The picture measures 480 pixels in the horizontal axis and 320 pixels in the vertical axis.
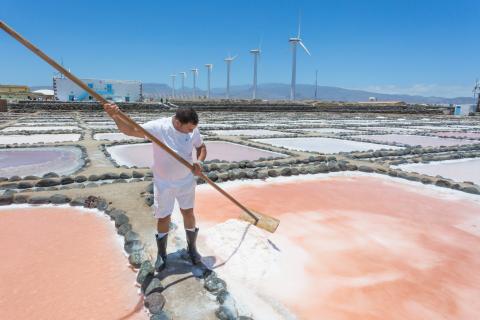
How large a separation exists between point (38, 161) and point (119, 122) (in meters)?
6.83

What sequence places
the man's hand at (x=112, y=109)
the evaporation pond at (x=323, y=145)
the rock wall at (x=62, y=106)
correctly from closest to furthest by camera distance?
the man's hand at (x=112, y=109), the evaporation pond at (x=323, y=145), the rock wall at (x=62, y=106)

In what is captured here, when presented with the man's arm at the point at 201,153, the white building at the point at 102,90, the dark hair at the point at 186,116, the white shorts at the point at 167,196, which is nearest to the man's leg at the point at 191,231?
the white shorts at the point at 167,196

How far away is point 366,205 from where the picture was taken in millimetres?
5910

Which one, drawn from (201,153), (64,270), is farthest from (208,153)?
(64,270)

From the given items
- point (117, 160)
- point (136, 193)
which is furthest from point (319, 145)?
point (136, 193)

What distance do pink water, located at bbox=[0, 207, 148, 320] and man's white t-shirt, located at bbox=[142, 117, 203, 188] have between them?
932 mm

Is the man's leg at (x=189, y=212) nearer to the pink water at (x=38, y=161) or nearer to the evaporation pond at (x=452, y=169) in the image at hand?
the pink water at (x=38, y=161)

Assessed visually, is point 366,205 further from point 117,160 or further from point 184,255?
point 117,160

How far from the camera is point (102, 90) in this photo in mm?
38531

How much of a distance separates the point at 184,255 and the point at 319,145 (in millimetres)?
9501

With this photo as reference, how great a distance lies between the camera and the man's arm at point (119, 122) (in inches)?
125

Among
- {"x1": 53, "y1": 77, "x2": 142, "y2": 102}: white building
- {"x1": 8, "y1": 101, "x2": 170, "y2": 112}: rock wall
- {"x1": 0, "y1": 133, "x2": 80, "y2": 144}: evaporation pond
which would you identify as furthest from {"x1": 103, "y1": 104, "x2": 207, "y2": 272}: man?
{"x1": 53, "y1": 77, "x2": 142, "y2": 102}: white building

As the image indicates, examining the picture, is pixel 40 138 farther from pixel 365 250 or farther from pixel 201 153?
pixel 365 250

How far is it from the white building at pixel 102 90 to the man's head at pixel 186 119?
34.7 metres
